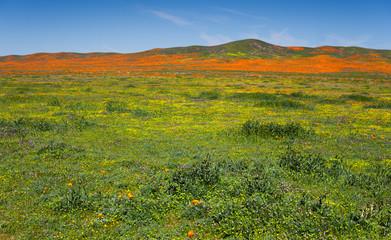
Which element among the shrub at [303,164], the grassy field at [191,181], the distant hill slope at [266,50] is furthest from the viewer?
the distant hill slope at [266,50]

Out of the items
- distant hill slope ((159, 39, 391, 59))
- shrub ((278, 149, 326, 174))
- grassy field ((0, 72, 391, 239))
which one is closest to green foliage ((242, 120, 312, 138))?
grassy field ((0, 72, 391, 239))

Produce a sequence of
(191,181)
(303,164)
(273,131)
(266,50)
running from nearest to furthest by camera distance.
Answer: (191,181)
(303,164)
(273,131)
(266,50)

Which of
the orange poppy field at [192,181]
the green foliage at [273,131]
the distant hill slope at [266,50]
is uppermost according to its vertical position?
the distant hill slope at [266,50]

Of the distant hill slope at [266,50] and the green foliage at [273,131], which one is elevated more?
the distant hill slope at [266,50]

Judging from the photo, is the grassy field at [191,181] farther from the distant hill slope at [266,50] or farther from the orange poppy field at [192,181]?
the distant hill slope at [266,50]

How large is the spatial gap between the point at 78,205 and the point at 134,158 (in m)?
3.77

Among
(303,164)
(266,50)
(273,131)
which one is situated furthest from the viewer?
(266,50)

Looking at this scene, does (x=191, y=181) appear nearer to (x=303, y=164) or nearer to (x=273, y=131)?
(x=303, y=164)

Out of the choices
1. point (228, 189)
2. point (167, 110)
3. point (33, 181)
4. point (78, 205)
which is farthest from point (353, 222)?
point (167, 110)

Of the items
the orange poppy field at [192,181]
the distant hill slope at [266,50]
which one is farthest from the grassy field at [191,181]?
the distant hill slope at [266,50]

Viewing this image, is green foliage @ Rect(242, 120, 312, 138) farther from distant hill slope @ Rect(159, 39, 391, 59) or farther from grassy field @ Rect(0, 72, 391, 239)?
distant hill slope @ Rect(159, 39, 391, 59)

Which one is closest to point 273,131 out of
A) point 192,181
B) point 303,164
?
point 303,164

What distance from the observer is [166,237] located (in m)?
5.62

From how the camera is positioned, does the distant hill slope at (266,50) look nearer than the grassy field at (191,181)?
No
